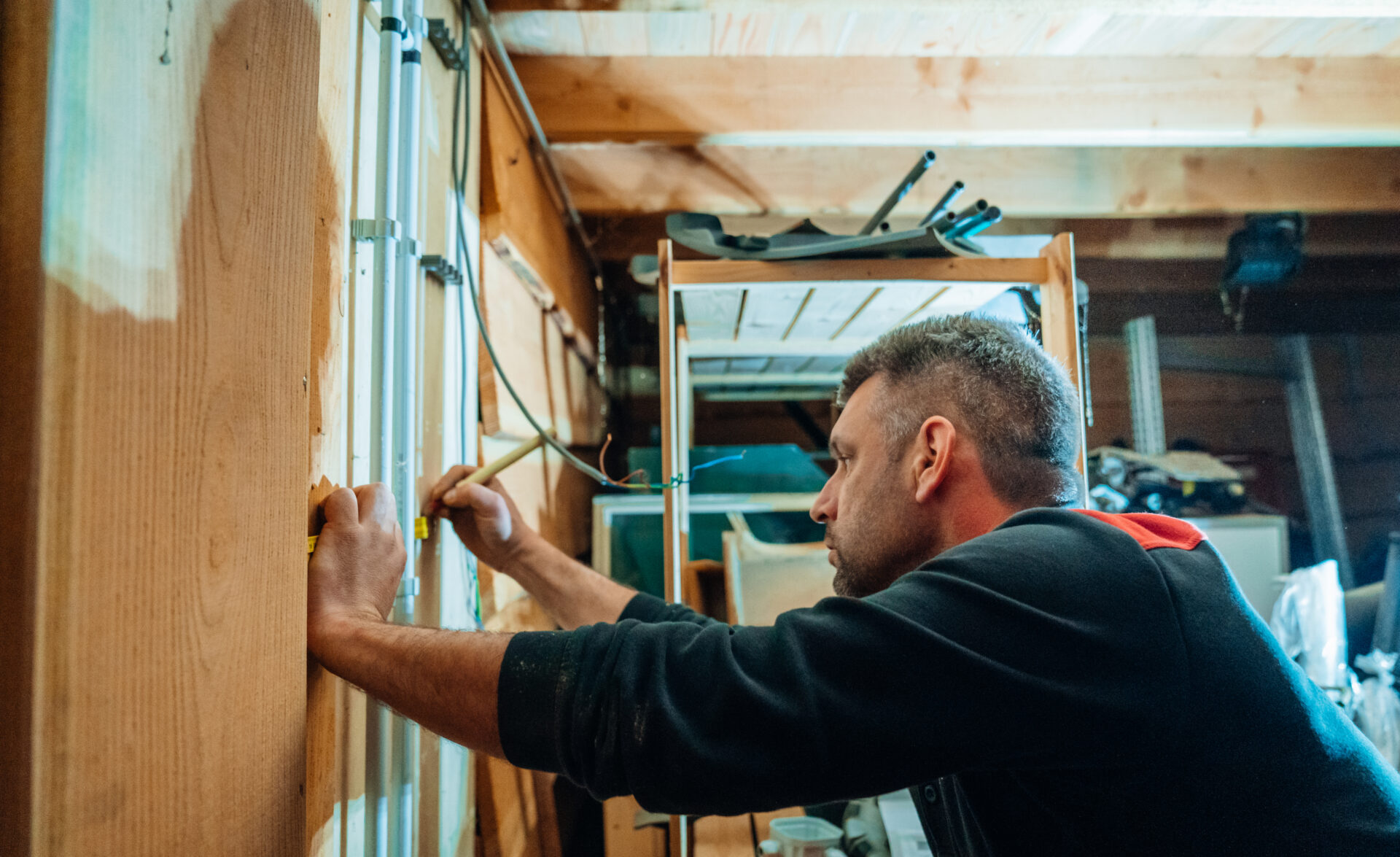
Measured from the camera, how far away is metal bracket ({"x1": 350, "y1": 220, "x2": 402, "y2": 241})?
3.09ft

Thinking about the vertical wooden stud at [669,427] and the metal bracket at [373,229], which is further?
the vertical wooden stud at [669,427]

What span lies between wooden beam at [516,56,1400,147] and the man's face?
1.22 meters

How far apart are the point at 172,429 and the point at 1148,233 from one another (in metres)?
3.39

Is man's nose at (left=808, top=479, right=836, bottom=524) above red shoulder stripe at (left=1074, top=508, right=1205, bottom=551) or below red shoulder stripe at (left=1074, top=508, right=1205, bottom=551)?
above

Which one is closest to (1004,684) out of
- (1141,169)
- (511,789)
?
(511,789)

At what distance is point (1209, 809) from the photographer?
756mm

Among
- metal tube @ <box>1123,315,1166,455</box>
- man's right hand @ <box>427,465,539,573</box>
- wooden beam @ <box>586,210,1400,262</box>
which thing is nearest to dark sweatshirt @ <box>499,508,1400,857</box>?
man's right hand @ <box>427,465,539,573</box>

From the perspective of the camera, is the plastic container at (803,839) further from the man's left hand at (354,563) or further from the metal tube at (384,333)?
the man's left hand at (354,563)

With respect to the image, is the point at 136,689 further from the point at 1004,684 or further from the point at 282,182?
the point at 1004,684

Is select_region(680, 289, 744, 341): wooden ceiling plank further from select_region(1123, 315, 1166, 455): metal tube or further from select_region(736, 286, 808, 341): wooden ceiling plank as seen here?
select_region(1123, 315, 1166, 455): metal tube

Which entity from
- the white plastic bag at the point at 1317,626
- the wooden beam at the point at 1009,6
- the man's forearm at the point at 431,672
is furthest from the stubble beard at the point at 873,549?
the white plastic bag at the point at 1317,626

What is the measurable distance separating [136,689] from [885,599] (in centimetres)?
57

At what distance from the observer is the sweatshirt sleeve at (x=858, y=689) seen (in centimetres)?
64

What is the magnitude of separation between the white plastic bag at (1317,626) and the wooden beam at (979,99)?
52.6 inches
